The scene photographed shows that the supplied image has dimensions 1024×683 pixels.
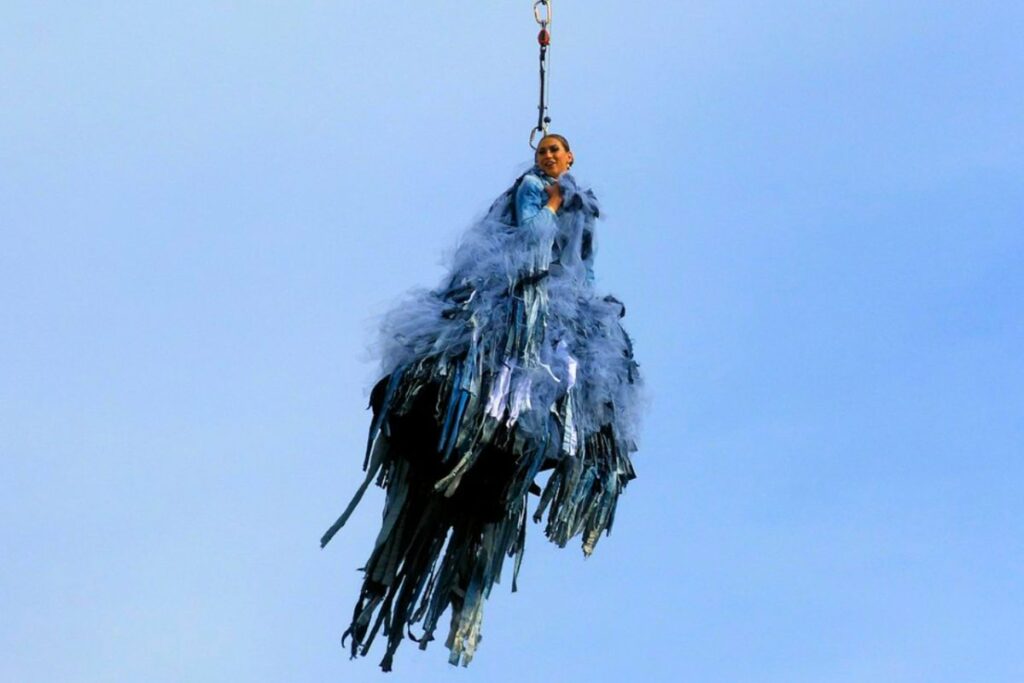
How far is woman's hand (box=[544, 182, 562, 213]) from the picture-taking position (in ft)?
61.8

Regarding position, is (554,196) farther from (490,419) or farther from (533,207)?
(490,419)

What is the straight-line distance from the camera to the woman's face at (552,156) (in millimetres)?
19031

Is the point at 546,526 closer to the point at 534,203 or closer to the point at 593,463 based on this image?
the point at 593,463

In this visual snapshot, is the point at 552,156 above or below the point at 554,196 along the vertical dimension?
above

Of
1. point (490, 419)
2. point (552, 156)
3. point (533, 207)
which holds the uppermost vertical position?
point (552, 156)

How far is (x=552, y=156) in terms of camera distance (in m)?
19.0

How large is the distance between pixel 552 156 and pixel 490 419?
165 cm

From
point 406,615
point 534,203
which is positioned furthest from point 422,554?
point 534,203

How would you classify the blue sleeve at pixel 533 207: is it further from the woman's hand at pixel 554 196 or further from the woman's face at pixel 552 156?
the woman's face at pixel 552 156

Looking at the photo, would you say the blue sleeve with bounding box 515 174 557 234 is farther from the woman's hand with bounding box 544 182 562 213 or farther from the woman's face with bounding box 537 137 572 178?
the woman's face with bounding box 537 137 572 178

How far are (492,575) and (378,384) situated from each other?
1.10 m

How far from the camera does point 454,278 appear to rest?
18.7 m

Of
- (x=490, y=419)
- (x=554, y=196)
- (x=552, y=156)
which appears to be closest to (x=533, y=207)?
(x=554, y=196)

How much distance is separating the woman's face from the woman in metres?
0.21
